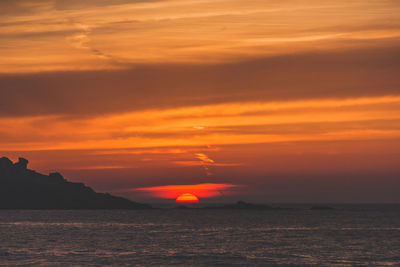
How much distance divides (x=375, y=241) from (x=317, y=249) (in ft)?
74.4

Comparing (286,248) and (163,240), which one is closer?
(286,248)

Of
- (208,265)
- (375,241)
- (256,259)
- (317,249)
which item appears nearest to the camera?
(208,265)

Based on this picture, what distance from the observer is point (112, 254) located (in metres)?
82.4

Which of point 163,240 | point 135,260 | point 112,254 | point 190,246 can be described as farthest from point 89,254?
point 163,240

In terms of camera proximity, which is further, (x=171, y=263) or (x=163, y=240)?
(x=163, y=240)

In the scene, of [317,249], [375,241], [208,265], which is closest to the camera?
[208,265]

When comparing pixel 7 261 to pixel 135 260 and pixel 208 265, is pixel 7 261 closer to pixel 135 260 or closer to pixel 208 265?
pixel 135 260

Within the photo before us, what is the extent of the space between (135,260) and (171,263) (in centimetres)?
578

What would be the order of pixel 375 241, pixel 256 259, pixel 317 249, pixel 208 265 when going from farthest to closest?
pixel 375 241 → pixel 317 249 → pixel 256 259 → pixel 208 265

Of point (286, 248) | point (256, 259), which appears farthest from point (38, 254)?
point (286, 248)

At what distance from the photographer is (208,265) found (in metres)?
72.2

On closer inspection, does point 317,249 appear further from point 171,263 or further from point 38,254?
point 38,254

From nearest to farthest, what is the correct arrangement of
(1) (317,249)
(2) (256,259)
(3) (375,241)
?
(2) (256,259) < (1) (317,249) < (3) (375,241)

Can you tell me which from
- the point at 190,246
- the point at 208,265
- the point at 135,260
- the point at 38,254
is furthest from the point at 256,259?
the point at 38,254
